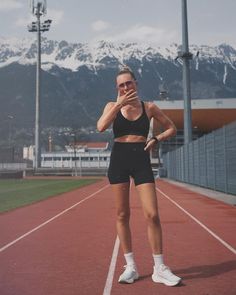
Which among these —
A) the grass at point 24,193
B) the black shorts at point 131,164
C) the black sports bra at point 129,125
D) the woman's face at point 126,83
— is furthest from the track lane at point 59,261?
the grass at point 24,193

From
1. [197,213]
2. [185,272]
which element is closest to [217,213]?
[197,213]

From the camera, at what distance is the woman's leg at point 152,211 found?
5438 mm

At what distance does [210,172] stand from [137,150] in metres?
22.4

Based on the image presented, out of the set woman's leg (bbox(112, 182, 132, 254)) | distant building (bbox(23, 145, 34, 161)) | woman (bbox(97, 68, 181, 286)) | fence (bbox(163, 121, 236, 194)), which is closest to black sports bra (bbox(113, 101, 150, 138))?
woman (bbox(97, 68, 181, 286))

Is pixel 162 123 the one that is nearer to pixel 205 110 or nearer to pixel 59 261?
pixel 59 261

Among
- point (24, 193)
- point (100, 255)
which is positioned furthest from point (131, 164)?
point (24, 193)

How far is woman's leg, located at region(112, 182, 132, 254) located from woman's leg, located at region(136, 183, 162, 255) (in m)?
0.17

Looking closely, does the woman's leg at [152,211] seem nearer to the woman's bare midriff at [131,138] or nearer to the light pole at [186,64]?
the woman's bare midriff at [131,138]

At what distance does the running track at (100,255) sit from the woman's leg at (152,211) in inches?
18.2

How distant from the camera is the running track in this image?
561cm

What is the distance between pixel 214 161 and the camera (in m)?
25.9

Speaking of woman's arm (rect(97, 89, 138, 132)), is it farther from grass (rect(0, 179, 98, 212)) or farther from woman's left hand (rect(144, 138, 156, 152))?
grass (rect(0, 179, 98, 212))

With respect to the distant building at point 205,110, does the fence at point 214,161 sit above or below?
below

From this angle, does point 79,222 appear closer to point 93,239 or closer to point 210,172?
point 93,239
